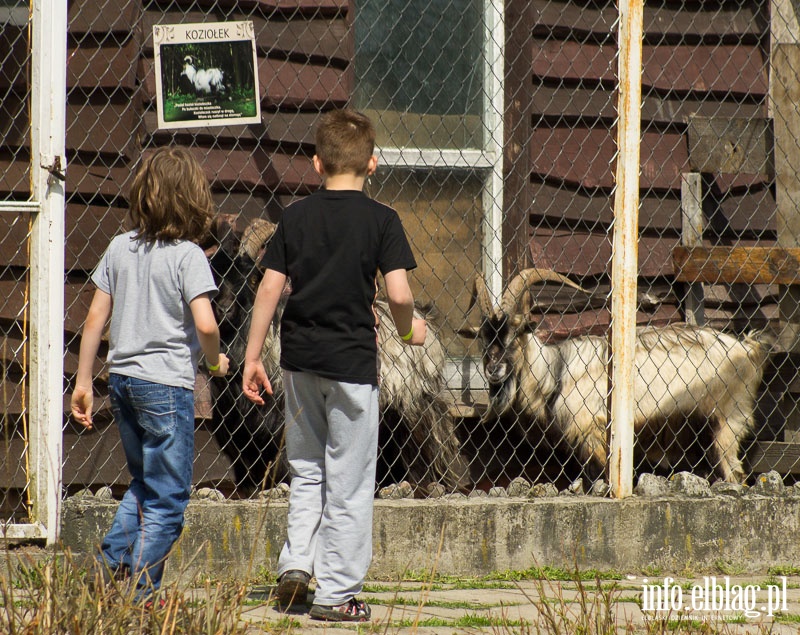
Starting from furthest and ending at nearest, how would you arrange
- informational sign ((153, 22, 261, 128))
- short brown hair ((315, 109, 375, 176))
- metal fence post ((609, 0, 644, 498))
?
informational sign ((153, 22, 261, 128)), metal fence post ((609, 0, 644, 498)), short brown hair ((315, 109, 375, 176))

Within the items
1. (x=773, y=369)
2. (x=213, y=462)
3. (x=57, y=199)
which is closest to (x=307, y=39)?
(x=57, y=199)

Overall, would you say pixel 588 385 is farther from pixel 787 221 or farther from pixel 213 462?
pixel 213 462

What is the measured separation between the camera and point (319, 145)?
11.8 ft

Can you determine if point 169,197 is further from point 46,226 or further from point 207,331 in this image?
point 46,226

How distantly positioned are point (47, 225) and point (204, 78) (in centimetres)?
131

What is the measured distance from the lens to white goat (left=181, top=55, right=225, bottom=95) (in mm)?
5070

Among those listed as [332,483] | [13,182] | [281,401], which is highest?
[13,182]

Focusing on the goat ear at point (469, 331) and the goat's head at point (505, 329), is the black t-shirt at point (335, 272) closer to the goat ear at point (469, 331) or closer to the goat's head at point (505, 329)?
the goat's head at point (505, 329)

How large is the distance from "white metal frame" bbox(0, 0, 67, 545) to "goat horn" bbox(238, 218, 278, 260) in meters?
1.20

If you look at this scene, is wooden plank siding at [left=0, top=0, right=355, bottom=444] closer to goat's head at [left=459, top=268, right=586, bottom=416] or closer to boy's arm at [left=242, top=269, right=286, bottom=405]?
goat's head at [left=459, top=268, right=586, bottom=416]

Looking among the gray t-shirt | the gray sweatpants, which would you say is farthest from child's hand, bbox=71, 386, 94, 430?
the gray sweatpants

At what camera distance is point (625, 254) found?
4785 millimetres

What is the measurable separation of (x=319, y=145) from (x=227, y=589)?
154 centimetres

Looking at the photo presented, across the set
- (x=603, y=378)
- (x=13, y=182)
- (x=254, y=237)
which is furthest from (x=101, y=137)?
(x=603, y=378)
